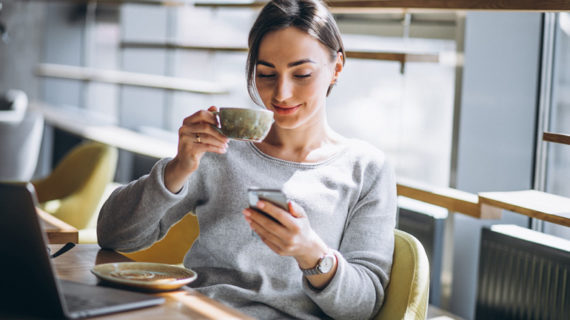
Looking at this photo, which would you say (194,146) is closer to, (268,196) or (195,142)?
(195,142)

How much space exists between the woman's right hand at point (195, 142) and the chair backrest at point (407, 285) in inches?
Answer: 19.2

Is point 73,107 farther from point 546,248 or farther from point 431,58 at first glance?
point 546,248

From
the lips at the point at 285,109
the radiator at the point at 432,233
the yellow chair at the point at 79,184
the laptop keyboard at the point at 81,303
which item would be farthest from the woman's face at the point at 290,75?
Result: the yellow chair at the point at 79,184

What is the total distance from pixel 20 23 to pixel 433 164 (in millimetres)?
6220

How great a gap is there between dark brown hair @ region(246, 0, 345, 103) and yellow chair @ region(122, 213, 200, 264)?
1.75ft

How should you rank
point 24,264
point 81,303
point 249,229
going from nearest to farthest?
point 24,264 < point 81,303 < point 249,229

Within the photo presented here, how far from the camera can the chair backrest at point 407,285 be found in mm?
1521

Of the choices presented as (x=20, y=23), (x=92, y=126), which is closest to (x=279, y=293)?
(x=92, y=126)

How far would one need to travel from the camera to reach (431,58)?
282 cm

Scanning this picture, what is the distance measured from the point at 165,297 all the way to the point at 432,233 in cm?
179

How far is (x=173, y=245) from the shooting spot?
204 centimetres

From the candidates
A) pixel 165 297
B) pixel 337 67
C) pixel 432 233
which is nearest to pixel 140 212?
pixel 165 297

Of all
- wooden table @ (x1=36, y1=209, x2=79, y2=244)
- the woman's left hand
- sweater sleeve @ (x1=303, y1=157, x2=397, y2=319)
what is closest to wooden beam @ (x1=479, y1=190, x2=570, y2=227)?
sweater sleeve @ (x1=303, y1=157, x2=397, y2=319)

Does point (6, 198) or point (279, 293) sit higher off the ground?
point (6, 198)
